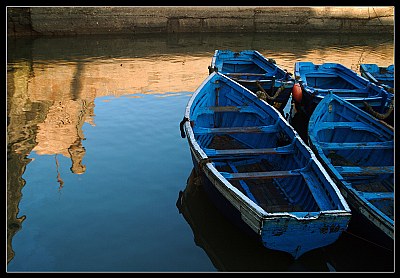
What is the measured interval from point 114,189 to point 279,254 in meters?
3.35

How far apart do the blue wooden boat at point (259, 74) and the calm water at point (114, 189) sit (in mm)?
1688

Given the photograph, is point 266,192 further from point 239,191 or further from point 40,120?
point 40,120

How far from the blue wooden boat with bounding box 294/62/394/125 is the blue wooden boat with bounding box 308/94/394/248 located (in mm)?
927

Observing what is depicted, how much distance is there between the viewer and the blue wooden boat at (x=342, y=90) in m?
9.32

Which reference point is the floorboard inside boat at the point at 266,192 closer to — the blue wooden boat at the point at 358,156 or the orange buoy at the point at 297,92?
the blue wooden boat at the point at 358,156

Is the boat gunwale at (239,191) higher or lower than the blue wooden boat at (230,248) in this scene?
higher

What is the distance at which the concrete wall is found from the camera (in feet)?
73.2

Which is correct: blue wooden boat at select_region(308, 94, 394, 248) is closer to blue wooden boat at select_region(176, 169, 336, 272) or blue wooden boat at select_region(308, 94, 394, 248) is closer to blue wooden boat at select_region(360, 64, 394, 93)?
blue wooden boat at select_region(176, 169, 336, 272)

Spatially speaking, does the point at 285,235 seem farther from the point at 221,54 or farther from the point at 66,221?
the point at 221,54

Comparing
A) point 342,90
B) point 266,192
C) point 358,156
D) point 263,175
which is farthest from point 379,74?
point 263,175

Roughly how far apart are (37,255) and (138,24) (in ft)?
66.5

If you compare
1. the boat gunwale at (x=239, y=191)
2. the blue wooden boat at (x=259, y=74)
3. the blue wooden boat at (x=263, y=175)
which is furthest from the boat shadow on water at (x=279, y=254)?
the blue wooden boat at (x=259, y=74)

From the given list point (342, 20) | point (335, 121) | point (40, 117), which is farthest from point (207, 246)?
point (342, 20)

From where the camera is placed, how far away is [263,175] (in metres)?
6.09
